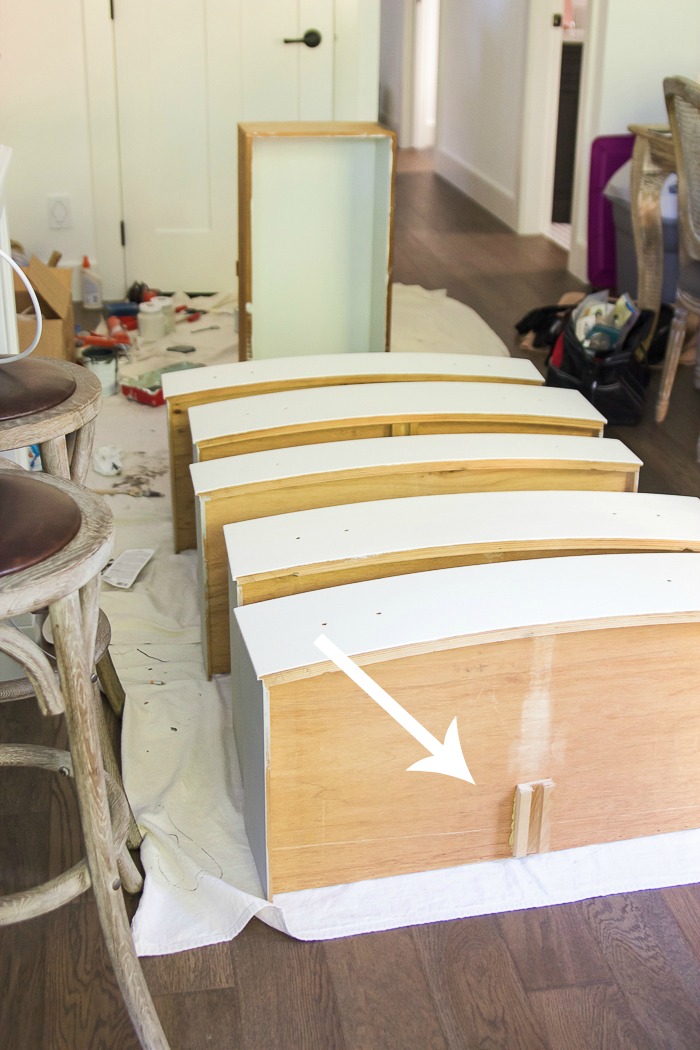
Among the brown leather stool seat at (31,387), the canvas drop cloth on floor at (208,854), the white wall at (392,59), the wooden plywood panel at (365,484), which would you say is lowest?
the canvas drop cloth on floor at (208,854)

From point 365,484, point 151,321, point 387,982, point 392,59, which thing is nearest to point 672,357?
point 365,484

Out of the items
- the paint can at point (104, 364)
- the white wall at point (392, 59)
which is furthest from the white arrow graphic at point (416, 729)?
the white wall at point (392, 59)

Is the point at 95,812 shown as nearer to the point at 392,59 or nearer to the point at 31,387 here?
the point at 31,387

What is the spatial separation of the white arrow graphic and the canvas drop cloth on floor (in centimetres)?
19

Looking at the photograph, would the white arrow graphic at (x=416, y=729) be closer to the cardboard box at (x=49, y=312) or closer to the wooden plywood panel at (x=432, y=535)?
the wooden plywood panel at (x=432, y=535)

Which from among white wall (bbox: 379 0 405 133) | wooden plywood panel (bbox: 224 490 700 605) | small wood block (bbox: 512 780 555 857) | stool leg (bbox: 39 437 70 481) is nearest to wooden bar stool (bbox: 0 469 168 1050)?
stool leg (bbox: 39 437 70 481)

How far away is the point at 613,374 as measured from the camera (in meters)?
3.35

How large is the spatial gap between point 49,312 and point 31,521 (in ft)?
8.07

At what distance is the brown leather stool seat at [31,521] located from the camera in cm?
109

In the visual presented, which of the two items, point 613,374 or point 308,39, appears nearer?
point 613,374

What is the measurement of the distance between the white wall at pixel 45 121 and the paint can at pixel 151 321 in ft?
1.91

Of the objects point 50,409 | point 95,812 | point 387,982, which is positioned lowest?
point 387,982

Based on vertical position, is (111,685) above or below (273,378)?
below

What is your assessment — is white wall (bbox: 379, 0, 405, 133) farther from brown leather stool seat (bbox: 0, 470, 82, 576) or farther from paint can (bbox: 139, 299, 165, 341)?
brown leather stool seat (bbox: 0, 470, 82, 576)
